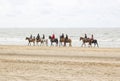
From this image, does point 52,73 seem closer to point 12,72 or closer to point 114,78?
point 12,72

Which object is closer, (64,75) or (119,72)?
(64,75)

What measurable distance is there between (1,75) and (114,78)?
4.60 meters

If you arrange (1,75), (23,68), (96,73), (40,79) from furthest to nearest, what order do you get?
1. (23,68)
2. (96,73)
3. (1,75)
4. (40,79)

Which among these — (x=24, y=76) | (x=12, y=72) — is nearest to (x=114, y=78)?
(x=24, y=76)

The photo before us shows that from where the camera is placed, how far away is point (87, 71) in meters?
14.1

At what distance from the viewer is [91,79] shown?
1191cm

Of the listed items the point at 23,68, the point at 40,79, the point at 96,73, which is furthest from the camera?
the point at 23,68

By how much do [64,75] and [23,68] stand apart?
9.45 feet

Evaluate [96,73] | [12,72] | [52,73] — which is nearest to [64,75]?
[52,73]

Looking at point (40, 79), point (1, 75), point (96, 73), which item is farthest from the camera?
point (96, 73)

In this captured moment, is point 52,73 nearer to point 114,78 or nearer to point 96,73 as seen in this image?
point 96,73

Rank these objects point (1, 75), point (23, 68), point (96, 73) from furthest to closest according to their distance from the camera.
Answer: point (23, 68)
point (96, 73)
point (1, 75)

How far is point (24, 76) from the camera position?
12477mm

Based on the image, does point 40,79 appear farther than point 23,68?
No
